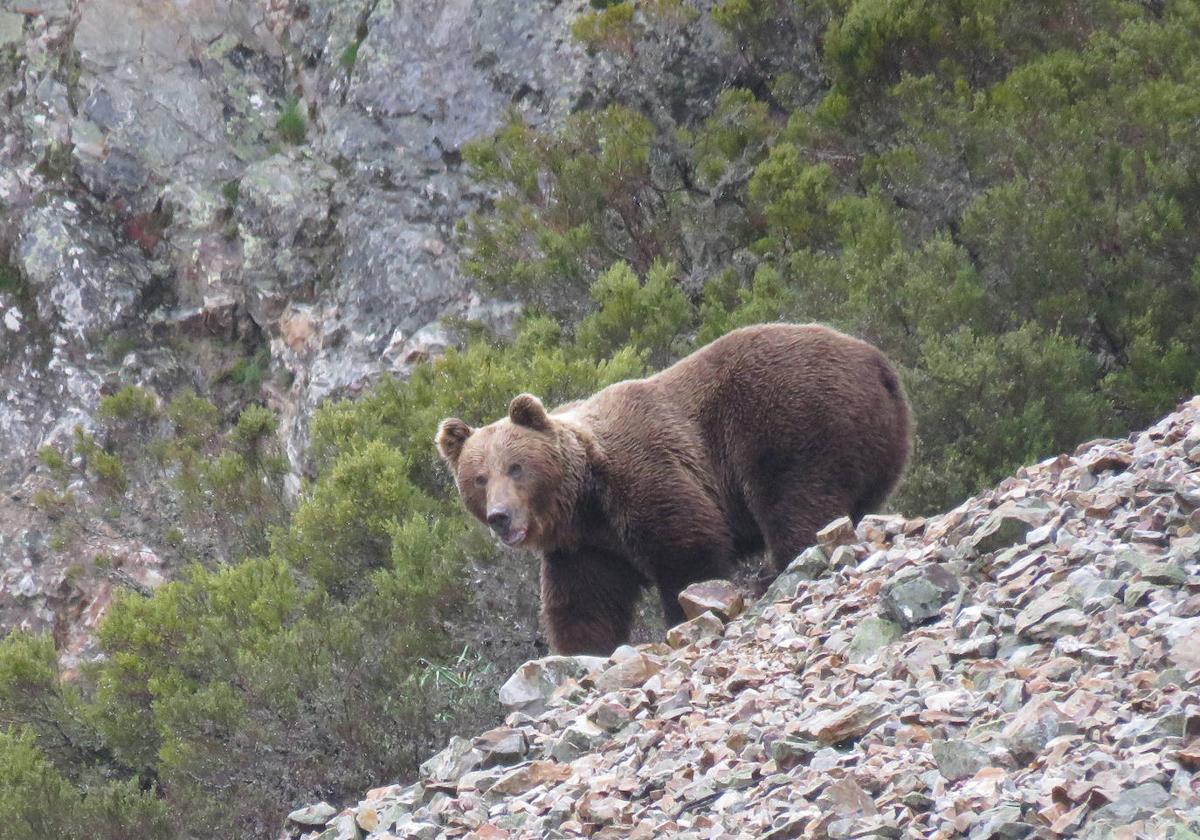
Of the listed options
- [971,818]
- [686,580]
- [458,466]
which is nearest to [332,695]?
[458,466]

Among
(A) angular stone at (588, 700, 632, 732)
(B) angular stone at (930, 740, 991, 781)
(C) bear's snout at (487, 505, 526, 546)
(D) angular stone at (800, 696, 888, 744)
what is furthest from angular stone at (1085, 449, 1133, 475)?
(C) bear's snout at (487, 505, 526, 546)

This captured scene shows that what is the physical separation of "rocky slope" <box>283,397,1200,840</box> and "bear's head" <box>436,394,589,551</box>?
1.05 metres

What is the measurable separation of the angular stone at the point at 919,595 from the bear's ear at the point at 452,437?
3.07 m

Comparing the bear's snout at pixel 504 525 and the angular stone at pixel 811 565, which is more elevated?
the bear's snout at pixel 504 525

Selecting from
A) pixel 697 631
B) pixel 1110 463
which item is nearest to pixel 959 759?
pixel 1110 463

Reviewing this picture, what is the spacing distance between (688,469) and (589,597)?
2.77 ft

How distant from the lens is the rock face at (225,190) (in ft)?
69.1

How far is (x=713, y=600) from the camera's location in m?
7.11

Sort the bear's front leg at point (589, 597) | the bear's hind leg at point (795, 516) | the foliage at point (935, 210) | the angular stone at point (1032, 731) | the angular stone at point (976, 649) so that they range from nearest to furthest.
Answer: the angular stone at point (1032, 731), the angular stone at point (976, 649), the bear's hind leg at point (795, 516), the bear's front leg at point (589, 597), the foliage at point (935, 210)

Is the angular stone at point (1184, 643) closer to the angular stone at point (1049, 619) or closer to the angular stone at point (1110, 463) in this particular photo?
the angular stone at point (1049, 619)

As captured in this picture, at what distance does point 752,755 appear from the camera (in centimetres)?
497

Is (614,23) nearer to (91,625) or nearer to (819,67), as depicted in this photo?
(819,67)

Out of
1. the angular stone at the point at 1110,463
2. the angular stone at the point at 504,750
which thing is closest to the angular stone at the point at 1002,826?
the angular stone at the point at 504,750

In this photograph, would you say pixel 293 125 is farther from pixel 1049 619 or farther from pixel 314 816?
pixel 1049 619
